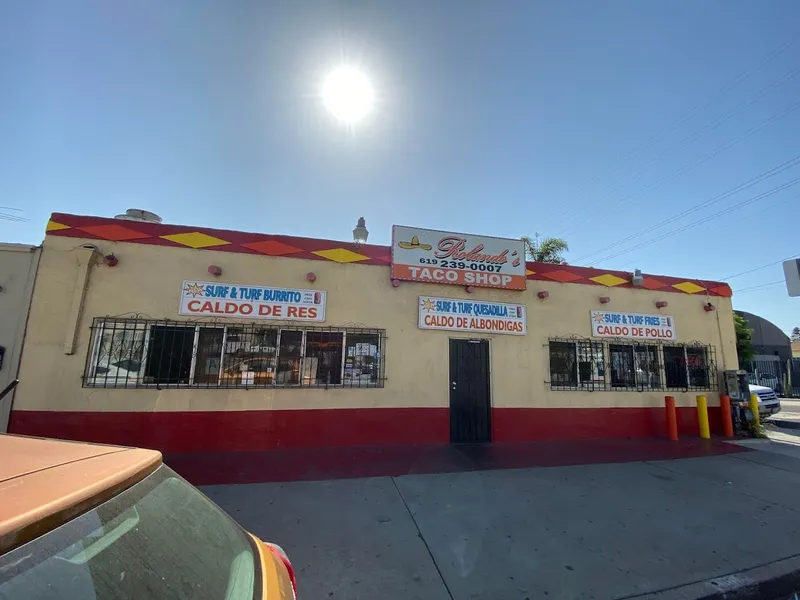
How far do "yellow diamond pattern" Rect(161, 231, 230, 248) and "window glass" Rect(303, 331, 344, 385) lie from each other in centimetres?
256

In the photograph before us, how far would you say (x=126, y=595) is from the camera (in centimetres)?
110

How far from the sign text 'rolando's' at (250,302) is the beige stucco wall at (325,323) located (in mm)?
153

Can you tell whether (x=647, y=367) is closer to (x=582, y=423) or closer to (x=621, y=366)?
(x=621, y=366)

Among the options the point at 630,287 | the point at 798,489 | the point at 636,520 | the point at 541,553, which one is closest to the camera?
the point at 541,553

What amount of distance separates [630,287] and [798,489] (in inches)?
200

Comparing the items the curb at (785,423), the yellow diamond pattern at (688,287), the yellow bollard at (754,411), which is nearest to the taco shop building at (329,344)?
the yellow bollard at (754,411)

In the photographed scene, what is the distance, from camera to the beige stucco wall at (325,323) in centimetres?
652

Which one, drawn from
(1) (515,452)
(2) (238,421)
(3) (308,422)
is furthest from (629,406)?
(2) (238,421)

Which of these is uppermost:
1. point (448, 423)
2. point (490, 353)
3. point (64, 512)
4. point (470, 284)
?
point (470, 284)

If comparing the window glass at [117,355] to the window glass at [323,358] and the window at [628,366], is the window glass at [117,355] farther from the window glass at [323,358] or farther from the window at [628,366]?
the window at [628,366]

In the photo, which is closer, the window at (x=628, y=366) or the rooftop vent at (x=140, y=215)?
the rooftop vent at (x=140, y=215)

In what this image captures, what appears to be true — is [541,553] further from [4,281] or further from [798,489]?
[4,281]

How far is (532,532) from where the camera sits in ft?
14.0

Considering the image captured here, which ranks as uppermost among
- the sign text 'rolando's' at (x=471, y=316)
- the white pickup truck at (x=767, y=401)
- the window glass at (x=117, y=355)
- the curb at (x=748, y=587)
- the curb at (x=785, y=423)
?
the sign text 'rolando's' at (x=471, y=316)
